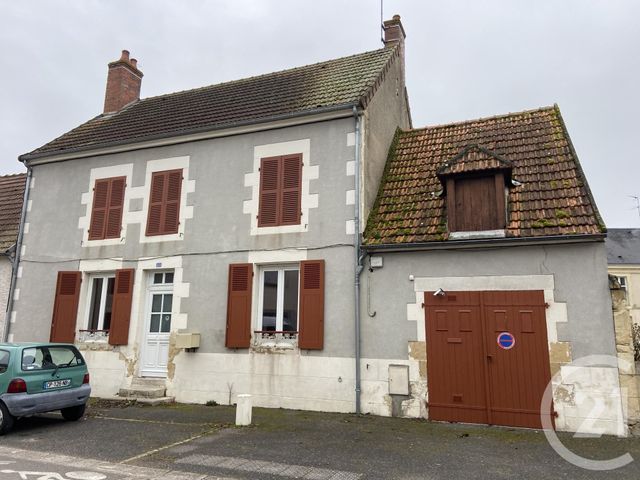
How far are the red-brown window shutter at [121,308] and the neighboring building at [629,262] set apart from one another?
24.9 m

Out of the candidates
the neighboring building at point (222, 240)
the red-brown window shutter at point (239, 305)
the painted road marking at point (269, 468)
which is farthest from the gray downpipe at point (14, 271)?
the painted road marking at point (269, 468)

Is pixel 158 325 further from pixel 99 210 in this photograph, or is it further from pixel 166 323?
pixel 99 210

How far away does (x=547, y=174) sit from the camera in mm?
8516

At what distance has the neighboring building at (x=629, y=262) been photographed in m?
25.8

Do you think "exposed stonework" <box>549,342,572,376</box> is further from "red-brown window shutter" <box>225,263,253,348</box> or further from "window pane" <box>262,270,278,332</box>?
"red-brown window shutter" <box>225,263,253,348</box>

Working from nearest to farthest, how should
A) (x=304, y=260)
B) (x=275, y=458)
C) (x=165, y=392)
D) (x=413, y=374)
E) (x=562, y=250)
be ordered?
(x=275, y=458), (x=562, y=250), (x=413, y=374), (x=304, y=260), (x=165, y=392)

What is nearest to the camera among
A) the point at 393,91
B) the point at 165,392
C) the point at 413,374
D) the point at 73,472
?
the point at 73,472

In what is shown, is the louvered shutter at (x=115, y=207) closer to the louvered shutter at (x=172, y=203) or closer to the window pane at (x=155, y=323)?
the louvered shutter at (x=172, y=203)

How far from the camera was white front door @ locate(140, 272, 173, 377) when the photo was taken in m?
10.1

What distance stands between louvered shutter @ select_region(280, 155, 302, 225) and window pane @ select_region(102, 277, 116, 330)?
176 inches

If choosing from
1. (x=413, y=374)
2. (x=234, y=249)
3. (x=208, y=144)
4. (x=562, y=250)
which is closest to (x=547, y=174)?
(x=562, y=250)

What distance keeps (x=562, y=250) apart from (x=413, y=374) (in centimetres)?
321

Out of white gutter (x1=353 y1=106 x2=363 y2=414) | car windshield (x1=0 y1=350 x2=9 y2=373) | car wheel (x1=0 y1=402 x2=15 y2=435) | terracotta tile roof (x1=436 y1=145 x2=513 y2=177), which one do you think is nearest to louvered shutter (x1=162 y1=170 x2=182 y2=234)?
car windshield (x1=0 y1=350 x2=9 y2=373)

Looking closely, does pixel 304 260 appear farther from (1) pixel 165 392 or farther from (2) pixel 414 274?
(1) pixel 165 392
